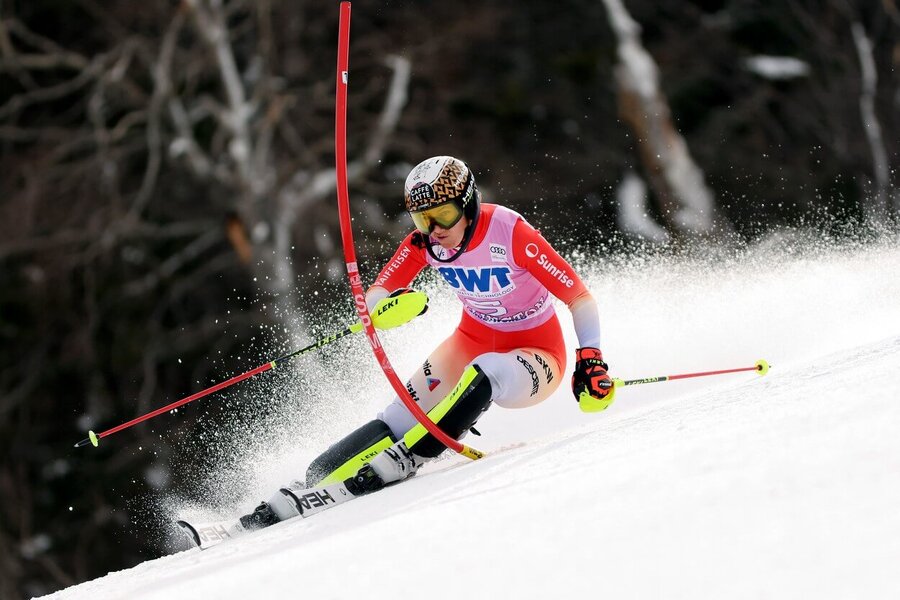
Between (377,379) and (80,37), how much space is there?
1068 cm

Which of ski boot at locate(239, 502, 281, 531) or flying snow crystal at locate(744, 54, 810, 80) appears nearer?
ski boot at locate(239, 502, 281, 531)

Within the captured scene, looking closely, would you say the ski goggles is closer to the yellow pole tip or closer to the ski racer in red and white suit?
the ski racer in red and white suit

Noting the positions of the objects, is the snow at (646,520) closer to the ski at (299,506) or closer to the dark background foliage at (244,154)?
the ski at (299,506)

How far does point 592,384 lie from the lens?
13.9 feet

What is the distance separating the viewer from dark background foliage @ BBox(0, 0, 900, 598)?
48.5ft

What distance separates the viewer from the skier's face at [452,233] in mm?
4445

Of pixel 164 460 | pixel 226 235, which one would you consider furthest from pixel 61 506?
pixel 226 235

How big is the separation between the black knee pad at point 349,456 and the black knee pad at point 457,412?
0.21 m

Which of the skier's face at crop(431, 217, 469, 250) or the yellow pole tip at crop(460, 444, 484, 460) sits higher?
the skier's face at crop(431, 217, 469, 250)

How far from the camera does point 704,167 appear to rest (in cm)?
1484

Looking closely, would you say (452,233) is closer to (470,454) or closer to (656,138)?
(470,454)

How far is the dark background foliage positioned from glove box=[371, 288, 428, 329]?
9.82 metres

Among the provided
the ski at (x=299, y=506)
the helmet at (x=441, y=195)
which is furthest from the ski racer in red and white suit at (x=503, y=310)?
the ski at (x=299, y=506)

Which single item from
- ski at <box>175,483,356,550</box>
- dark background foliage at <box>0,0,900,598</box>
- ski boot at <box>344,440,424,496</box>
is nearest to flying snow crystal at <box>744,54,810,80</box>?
dark background foliage at <box>0,0,900,598</box>
